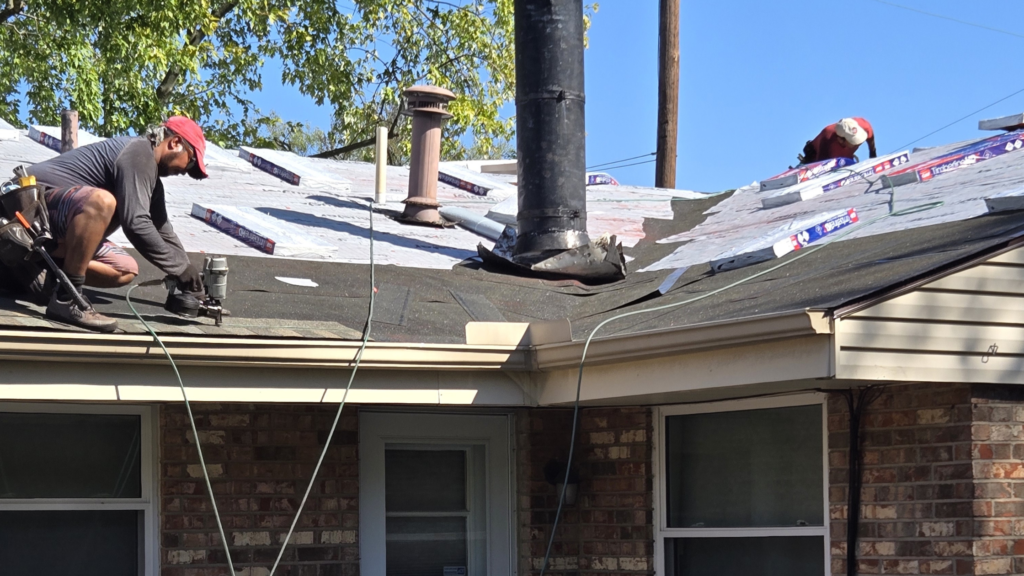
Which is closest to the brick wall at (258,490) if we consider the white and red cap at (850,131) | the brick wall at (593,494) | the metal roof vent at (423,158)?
the brick wall at (593,494)

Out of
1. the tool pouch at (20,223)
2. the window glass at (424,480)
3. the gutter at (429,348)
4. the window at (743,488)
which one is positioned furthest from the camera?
the window glass at (424,480)

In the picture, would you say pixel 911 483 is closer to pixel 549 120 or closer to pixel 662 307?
pixel 662 307

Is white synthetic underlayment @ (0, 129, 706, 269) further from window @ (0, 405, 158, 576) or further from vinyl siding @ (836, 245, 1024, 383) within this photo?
vinyl siding @ (836, 245, 1024, 383)

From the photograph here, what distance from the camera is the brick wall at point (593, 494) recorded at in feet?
21.9

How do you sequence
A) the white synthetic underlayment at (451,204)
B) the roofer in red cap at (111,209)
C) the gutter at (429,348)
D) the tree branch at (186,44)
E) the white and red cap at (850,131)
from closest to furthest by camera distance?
the gutter at (429,348)
the roofer in red cap at (111,209)
the white synthetic underlayment at (451,204)
the white and red cap at (850,131)
the tree branch at (186,44)

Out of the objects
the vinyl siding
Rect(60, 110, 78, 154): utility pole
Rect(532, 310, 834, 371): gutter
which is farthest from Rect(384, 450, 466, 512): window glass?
Rect(60, 110, 78, 154): utility pole

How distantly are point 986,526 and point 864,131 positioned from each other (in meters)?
5.77

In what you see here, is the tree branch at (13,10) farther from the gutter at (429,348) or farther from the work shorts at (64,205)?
the gutter at (429,348)

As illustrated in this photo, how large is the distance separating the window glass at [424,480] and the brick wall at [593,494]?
356 mm

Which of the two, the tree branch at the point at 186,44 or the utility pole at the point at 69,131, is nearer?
the utility pole at the point at 69,131

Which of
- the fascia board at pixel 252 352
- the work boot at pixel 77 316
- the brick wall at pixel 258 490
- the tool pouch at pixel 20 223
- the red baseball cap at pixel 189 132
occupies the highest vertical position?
the red baseball cap at pixel 189 132

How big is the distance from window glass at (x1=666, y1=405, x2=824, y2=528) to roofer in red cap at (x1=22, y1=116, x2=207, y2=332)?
8.64 ft

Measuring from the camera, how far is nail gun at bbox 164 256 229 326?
556 cm

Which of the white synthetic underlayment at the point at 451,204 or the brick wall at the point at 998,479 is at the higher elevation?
the white synthetic underlayment at the point at 451,204
